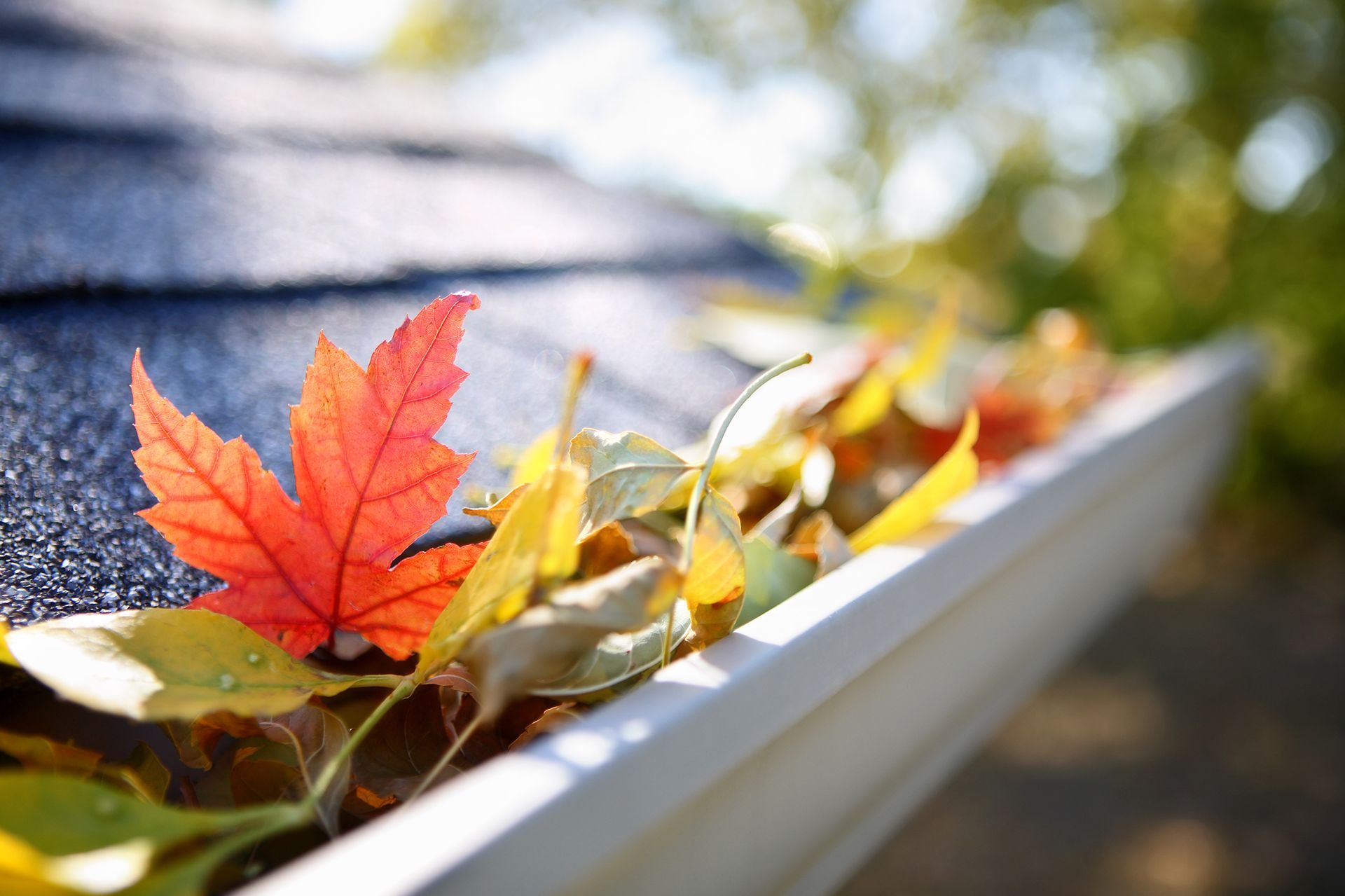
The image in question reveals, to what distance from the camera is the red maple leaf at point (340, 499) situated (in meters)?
0.34

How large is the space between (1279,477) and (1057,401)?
330cm

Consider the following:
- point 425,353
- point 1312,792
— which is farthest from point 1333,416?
point 425,353

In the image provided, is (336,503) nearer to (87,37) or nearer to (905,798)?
(905,798)

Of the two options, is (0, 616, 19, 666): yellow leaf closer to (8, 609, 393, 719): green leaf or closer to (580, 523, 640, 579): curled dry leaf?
(8, 609, 393, 719): green leaf

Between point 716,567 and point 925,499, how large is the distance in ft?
0.57

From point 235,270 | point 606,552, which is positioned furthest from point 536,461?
point 235,270

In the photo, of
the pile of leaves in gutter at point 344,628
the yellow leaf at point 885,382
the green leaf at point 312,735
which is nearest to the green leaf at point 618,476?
the pile of leaves in gutter at point 344,628

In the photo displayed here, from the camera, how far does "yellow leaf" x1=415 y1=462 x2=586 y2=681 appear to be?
29cm

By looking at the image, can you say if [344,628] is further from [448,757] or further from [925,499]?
[925,499]

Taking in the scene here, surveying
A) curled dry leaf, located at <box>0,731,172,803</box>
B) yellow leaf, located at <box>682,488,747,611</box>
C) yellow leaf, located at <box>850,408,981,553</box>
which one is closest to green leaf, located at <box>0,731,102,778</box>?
curled dry leaf, located at <box>0,731,172,803</box>

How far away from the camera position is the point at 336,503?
1.14 ft

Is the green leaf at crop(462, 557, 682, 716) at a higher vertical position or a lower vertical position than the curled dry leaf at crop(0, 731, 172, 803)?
higher

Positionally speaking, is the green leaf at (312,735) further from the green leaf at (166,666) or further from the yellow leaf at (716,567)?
the yellow leaf at (716,567)

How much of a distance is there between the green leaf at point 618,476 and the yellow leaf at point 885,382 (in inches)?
10.8
